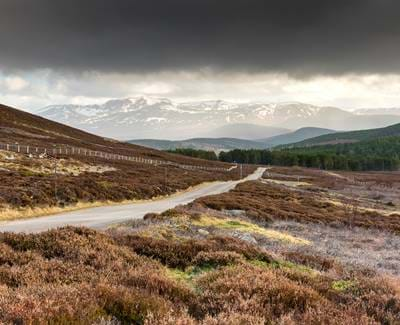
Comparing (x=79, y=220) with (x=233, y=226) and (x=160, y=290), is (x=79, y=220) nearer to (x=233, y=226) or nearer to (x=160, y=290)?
(x=233, y=226)

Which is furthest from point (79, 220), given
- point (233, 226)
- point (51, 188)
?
point (233, 226)

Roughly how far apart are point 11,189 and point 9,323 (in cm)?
2606

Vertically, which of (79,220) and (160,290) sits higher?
(160,290)

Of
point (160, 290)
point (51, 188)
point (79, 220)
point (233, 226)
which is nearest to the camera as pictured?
point (160, 290)

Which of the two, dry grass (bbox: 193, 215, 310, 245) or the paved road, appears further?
the paved road

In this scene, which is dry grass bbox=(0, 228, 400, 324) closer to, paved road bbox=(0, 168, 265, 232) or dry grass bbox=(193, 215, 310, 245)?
dry grass bbox=(193, 215, 310, 245)

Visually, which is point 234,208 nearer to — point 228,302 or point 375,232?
point 375,232

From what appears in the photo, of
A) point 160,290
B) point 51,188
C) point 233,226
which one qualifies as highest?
point 160,290

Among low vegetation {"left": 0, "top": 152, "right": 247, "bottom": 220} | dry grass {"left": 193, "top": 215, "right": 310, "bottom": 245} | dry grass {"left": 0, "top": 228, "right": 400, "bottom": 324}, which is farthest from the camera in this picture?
low vegetation {"left": 0, "top": 152, "right": 247, "bottom": 220}

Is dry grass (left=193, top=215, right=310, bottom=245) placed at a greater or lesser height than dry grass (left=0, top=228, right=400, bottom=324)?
lesser

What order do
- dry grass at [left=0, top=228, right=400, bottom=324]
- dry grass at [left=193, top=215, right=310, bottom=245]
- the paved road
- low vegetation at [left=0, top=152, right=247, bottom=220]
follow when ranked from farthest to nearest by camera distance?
1. low vegetation at [left=0, top=152, right=247, bottom=220]
2. the paved road
3. dry grass at [left=193, top=215, right=310, bottom=245]
4. dry grass at [left=0, top=228, right=400, bottom=324]

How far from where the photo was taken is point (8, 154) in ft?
165

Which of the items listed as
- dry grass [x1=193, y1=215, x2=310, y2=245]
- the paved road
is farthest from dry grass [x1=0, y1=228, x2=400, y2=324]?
the paved road

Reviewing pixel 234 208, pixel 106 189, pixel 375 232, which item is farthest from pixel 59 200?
pixel 375 232
